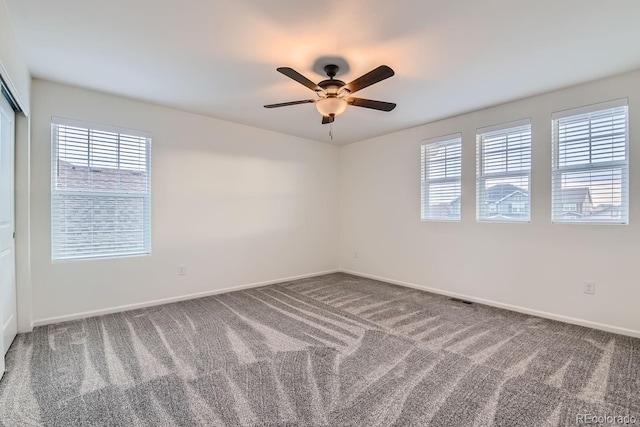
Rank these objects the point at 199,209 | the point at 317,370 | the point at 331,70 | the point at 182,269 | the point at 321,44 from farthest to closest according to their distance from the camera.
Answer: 1. the point at 199,209
2. the point at 182,269
3. the point at 331,70
4. the point at 321,44
5. the point at 317,370

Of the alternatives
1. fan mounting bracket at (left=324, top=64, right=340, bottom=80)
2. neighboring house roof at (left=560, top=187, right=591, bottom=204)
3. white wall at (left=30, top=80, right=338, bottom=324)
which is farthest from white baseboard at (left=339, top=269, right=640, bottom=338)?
fan mounting bracket at (left=324, top=64, right=340, bottom=80)

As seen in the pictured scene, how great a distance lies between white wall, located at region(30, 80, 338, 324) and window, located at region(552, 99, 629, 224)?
3487mm

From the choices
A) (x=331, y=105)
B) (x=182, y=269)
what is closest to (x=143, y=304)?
(x=182, y=269)

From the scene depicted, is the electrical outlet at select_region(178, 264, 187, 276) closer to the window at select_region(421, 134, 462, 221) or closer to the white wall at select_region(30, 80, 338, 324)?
the white wall at select_region(30, 80, 338, 324)

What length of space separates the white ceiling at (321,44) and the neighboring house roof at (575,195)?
111 centimetres

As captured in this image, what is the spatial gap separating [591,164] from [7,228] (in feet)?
18.3

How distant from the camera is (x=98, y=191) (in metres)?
3.32

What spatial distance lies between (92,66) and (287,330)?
3.12 m

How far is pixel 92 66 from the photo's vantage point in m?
2.71

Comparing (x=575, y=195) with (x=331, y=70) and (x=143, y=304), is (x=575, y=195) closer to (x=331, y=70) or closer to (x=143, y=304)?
(x=331, y=70)

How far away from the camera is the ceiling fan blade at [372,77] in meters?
2.13

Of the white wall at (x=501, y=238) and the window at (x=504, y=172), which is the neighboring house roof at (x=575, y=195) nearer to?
the white wall at (x=501, y=238)

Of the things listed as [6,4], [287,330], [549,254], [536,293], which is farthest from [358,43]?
[536,293]

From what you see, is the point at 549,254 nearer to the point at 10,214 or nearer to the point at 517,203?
the point at 517,203
